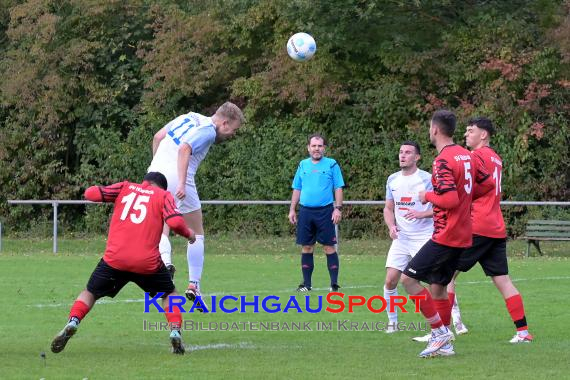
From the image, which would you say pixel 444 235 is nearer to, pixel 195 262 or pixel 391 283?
pixel 391 283

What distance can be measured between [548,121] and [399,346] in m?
17.1

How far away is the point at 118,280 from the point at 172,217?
0.75 metres

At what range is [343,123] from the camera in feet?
89.8

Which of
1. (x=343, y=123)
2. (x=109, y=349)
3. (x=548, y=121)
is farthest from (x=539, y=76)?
(x=109, y=349)

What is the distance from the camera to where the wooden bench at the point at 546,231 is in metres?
21.5

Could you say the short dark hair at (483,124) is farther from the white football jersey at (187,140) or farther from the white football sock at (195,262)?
the white football sock at (195,262)

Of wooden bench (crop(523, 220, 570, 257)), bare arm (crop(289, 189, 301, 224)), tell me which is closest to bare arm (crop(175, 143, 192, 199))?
bare arm (crop(289, 189, 301, 224))

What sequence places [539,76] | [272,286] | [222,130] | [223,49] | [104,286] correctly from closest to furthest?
[104,286] → [222,130] → [272,286] → [539,76] → [223,49]

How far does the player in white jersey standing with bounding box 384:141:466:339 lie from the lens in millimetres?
10484

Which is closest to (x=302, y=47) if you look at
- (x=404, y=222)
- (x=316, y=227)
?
(x=316, y=227)

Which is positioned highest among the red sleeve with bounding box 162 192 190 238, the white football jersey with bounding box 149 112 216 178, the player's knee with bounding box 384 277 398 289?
the white football jersey with bounding box 149 112 216 178

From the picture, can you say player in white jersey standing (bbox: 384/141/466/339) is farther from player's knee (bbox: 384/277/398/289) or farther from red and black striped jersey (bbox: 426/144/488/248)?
red and black striped jersey (bbox: 426/144/488/248)

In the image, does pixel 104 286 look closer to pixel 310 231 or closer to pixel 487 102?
pixel 310 231

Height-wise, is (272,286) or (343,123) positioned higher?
(343,123)
